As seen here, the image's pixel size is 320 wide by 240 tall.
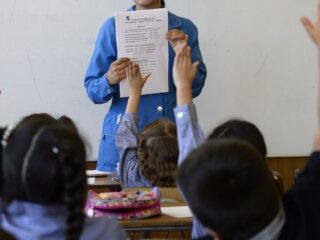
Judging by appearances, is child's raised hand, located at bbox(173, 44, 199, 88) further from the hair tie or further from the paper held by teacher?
the paper held by teacher

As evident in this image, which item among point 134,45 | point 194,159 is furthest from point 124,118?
point 194,159

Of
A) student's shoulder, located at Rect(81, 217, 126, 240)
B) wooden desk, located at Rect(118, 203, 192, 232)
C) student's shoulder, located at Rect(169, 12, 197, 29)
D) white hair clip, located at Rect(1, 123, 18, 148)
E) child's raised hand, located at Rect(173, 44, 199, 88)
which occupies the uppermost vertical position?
student's shoulder, located at Rect(169, 12, 197, 29)

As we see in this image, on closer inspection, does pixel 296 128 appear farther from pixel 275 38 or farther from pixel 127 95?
pixel 127 95

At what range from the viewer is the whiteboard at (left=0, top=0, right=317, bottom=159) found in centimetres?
359

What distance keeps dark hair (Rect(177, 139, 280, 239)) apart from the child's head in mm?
1091

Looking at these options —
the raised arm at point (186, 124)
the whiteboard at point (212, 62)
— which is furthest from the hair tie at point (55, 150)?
the whiteboard at point (212, 62)

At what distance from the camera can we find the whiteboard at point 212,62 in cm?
359

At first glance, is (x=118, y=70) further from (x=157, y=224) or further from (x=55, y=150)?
(x=55, y=150)

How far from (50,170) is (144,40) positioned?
1.62m

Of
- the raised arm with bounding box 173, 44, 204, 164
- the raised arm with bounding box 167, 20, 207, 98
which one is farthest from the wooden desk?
the raised arm with bounding box 167, 20, 207, 98

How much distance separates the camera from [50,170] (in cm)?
125

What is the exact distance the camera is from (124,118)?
2.61m

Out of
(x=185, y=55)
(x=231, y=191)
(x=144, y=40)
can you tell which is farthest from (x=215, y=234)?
(x=144, y=40)

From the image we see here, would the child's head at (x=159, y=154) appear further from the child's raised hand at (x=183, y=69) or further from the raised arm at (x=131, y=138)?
the child's raised hand at (x=183, y=69)
